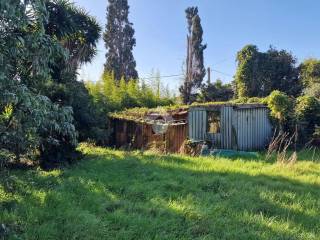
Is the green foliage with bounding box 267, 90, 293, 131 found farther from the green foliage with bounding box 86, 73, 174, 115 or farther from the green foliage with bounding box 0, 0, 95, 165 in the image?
the green foliage with bounding box 0, 0, 95, 165

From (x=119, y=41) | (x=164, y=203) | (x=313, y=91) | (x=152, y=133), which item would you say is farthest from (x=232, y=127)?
(x=119, y=41)

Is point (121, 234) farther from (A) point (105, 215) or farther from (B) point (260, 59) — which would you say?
(B) point (260, 59)

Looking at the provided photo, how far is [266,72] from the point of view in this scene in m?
20.7

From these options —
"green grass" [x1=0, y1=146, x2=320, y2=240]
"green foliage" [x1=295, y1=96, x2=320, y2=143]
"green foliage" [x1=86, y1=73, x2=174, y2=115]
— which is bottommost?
"green grass" [x1=0, y1=146, x2=320, y2=240]

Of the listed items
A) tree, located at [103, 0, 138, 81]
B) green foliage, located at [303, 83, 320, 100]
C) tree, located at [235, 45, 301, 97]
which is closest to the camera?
green foliage, located at [303, 83, 320, 100]

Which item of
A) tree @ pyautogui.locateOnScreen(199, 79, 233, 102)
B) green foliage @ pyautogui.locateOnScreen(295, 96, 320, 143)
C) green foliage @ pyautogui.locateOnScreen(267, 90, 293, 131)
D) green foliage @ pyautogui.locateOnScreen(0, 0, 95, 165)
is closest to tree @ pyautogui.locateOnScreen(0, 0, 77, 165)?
green foliage @ pyautogui.locateOnScreen(0, 0, 95, 165)

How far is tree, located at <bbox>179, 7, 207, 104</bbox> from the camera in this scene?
23531 mm

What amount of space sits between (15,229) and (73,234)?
2.19 ft

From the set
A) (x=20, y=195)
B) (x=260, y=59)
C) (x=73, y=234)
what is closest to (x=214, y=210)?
(x=73, y=234)

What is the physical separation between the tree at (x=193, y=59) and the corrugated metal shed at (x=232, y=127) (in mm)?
10338

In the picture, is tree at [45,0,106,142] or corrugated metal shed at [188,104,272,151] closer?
tree at [45,0,106,142]

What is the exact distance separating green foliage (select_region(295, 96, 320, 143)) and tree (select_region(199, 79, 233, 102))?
9769 mm

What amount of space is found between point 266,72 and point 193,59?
212 inches

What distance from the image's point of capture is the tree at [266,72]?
67.6ft
